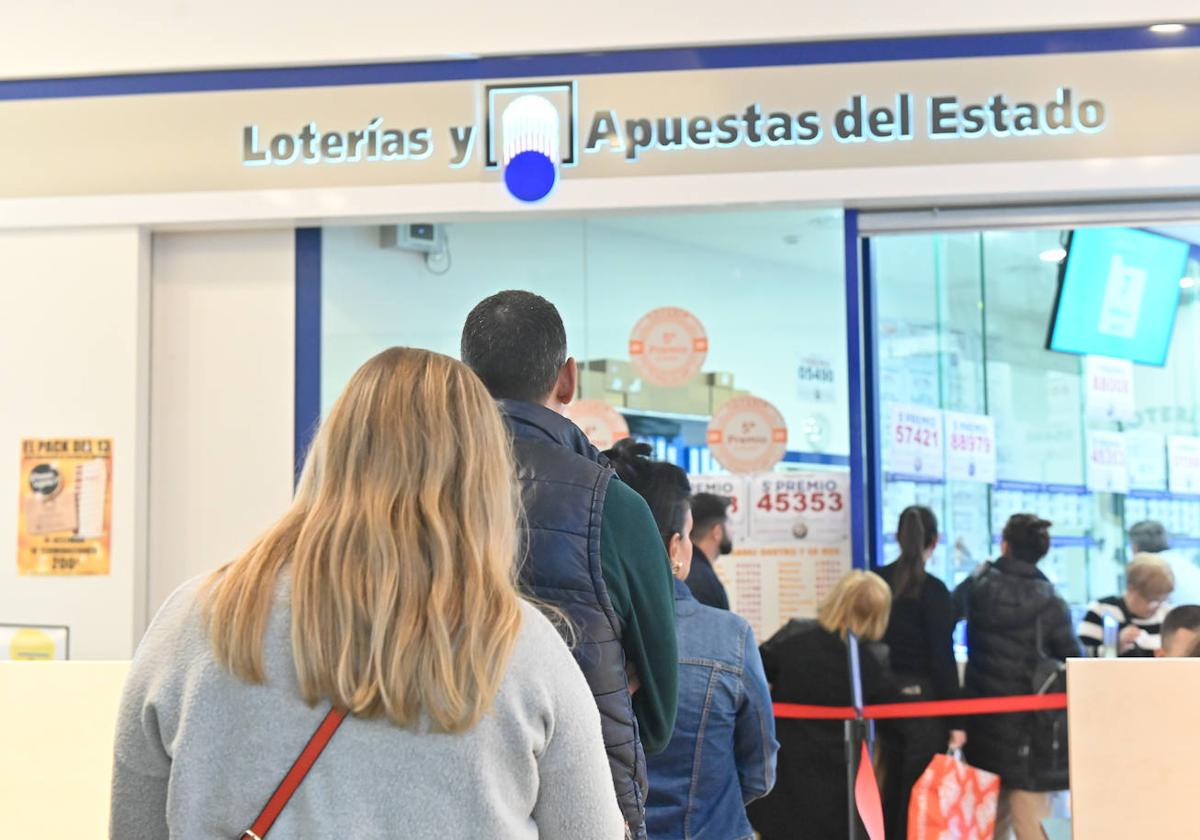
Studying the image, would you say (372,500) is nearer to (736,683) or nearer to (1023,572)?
(736,683)

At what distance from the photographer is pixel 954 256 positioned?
4.93 metres

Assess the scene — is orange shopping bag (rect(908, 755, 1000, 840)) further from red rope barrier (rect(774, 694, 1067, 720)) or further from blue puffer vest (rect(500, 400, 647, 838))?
blue puffer vest (rect(500, 400, 647, 838))

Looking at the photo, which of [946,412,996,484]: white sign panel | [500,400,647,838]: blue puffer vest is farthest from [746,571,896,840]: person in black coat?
[500,400,647,838]: blue puffer vest

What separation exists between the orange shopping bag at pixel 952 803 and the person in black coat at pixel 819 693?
271 millimetres

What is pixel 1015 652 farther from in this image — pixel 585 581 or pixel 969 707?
pixel 585 581

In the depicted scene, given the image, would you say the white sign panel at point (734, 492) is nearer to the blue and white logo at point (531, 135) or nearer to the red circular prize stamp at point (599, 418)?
the red circular prize stamp at point (599, 418)

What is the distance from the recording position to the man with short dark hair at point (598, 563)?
194 centimetres

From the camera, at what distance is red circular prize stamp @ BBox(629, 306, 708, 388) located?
492 cm

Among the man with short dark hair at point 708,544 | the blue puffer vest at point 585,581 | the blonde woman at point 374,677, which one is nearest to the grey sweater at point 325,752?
the blonde woman at point 374,677

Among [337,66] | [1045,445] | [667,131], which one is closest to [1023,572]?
[1045,445]

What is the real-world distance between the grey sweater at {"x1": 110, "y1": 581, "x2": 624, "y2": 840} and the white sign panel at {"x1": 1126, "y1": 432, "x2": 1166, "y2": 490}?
397cm

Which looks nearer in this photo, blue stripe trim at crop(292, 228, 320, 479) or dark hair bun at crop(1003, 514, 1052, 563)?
dark hair bun at crop(1003, 514, 1052, 563)

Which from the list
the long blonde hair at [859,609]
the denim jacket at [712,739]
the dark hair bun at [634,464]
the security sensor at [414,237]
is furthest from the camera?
the security sensor at [414,237]

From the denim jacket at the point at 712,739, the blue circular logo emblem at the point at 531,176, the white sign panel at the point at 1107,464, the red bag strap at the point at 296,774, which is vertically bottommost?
the denim jacket at the point at 712,739
